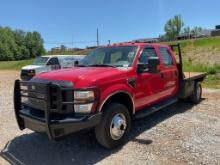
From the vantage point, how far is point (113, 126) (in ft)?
17.5

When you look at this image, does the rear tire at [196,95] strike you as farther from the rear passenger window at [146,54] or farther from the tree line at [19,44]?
the tree line at [19,44]

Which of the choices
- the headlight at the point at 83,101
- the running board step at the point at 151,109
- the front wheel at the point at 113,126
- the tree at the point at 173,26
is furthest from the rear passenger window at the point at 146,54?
the tree at the point at 173,26

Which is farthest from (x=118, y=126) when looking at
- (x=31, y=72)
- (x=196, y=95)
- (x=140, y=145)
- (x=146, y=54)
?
(x=31, y=72)

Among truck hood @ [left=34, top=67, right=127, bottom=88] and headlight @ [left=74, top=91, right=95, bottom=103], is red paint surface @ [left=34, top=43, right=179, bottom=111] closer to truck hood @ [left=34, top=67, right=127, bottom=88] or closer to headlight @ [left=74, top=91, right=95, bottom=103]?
truck hood @ [left=34, top=67, right=127, bottom=88]

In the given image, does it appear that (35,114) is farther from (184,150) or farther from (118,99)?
(184,150)

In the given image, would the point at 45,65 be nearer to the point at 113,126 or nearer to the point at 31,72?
the point at 31,72

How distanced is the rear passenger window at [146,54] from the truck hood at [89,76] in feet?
2.68

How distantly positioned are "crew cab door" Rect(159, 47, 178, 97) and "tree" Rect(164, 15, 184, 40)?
102237mm

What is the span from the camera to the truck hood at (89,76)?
495 cm

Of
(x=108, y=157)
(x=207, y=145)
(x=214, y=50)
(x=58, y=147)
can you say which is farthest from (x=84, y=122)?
(x=214, y=50)

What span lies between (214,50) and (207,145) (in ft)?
76.0

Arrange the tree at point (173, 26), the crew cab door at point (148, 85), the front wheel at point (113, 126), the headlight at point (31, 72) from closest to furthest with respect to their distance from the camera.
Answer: the front wheel at point (113, 126) → the crew cab door at point (148, 85) → the headlight at point (31, 72) → the tree at point (173, 26)

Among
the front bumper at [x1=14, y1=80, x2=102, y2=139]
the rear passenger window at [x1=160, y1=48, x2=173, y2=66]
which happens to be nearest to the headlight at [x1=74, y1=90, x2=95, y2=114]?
the front bumper at [x1=14, y1=80, x2=102, y2=139]

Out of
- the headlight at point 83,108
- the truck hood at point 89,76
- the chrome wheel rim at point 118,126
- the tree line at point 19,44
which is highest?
the tree line at point 19,44
